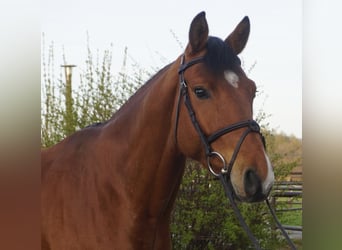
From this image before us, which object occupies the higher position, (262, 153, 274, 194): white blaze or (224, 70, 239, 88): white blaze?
(224, 70, 239, 88): white blaze

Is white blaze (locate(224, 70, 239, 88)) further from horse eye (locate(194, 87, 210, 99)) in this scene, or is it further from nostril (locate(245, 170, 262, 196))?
nostril (locate(245, 170, 262, 196))

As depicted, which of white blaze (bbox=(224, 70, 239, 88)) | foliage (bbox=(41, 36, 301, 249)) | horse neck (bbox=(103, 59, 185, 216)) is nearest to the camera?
white blaze (bbox=(224, 70, 239, 88))

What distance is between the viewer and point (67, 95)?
2.54 meters

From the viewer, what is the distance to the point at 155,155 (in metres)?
1.40

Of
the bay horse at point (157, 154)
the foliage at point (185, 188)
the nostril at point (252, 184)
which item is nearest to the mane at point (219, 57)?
the bay horse at point (157, 154)

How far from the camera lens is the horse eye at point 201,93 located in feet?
4.23

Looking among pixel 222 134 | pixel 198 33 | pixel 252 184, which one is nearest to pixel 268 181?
pixel 252 184

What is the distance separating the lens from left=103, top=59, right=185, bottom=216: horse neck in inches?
55.1

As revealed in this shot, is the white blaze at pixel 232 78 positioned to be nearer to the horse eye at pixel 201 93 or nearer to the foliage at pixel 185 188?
the horse eye at pixel 201 93

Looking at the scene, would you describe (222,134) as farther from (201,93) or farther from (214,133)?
(201,93)

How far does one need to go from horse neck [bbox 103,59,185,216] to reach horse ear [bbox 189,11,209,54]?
0.37 ft

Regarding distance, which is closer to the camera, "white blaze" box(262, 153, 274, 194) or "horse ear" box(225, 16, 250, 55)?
"white blaze" box(262, 153, 274, 194)

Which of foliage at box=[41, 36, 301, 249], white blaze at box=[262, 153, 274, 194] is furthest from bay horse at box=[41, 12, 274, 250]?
foliage at box=[41, 36, 301, 249]

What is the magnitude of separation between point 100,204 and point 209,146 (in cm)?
44
